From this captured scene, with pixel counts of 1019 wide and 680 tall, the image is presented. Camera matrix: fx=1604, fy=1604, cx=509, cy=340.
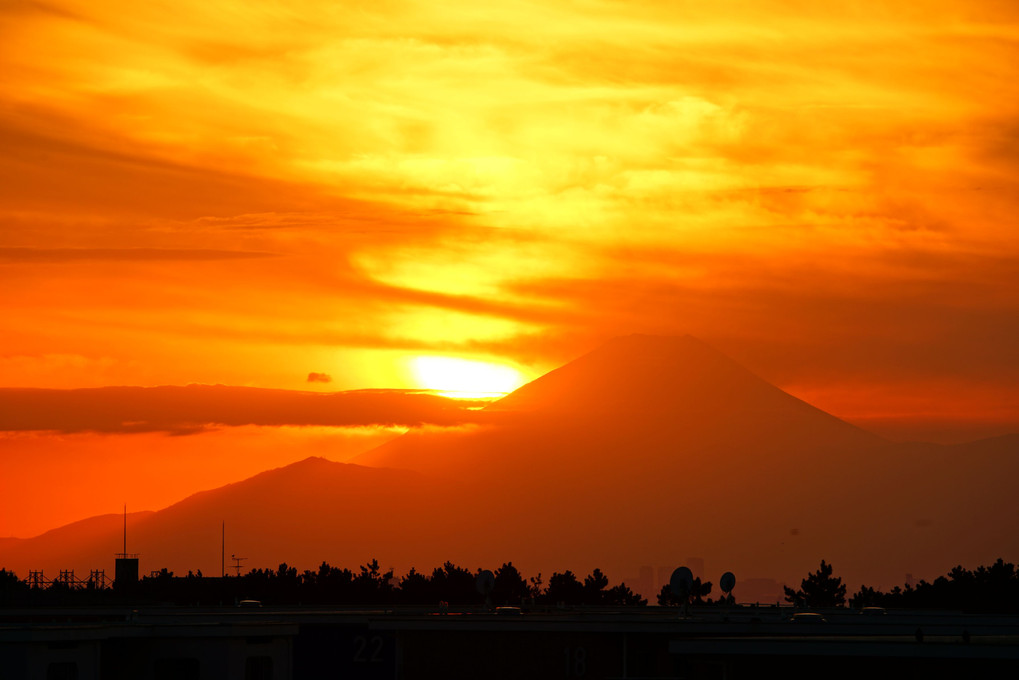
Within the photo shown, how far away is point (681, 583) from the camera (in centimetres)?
5762

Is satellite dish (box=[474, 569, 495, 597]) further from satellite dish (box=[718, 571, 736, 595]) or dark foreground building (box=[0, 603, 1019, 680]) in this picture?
satellite dish (box=[718, 571, 736, 595])

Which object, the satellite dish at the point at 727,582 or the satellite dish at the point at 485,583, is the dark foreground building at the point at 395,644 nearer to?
the satellite dish at the point at 727,582

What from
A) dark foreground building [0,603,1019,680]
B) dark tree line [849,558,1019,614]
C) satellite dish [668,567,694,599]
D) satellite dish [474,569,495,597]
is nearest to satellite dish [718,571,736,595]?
dark foreground building [0,603,1019,680]

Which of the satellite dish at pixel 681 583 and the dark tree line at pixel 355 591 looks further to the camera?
the dark tree line at pixel 355 591

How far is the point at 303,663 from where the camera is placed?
56812mm

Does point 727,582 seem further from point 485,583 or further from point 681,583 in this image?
point 485,583

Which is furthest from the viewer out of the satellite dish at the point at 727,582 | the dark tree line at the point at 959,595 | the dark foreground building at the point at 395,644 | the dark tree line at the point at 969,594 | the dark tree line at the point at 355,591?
the dark tree line at the point at 355,591

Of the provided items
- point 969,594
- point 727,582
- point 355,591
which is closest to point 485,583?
point 727,582

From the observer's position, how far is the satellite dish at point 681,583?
57062mm

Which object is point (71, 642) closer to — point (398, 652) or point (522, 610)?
point (398, 652)

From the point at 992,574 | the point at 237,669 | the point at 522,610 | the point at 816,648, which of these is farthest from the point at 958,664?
the point at 992,574

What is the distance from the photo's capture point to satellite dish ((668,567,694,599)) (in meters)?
57.1

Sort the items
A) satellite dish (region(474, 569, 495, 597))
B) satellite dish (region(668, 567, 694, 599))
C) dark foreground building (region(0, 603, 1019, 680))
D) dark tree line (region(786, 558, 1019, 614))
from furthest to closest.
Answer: dark tree line (region(786, 558, 1019, 614))
satellite dish (region(474, 569, 495, 597))
satellite dish (region(668, 567, 694, 599))
dark foreground building (region(0, 603, 1019, 680))

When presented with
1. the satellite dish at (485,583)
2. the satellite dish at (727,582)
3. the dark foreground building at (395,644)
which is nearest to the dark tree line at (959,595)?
the satellite dish at (727,582)
